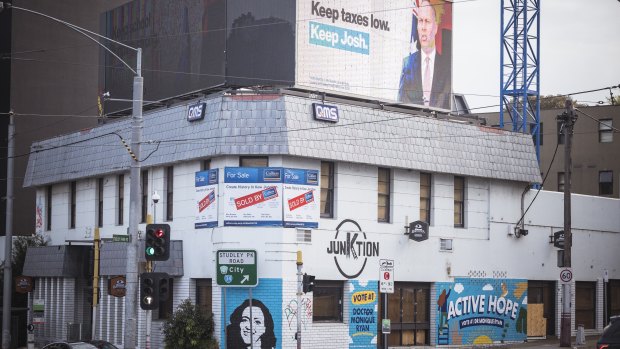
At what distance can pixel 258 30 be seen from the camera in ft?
120

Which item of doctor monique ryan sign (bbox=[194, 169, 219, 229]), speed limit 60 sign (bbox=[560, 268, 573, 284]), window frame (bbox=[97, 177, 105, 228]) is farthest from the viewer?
window frame (bbox=[97, 177, 105, 228])

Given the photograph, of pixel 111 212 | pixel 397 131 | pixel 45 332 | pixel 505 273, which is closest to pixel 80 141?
pixel 111 212

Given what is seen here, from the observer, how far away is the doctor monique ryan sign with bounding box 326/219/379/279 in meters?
35.8

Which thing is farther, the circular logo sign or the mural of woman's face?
the circular logo sign

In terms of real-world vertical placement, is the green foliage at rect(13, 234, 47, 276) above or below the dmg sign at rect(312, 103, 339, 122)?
below

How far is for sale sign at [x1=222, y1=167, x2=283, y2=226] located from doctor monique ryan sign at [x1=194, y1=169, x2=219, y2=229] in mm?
714

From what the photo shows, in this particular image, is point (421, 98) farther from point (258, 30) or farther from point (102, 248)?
point (102, 248)

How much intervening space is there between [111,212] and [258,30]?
10731 mm

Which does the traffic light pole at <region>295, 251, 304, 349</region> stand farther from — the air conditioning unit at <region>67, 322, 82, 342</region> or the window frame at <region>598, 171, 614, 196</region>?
the window frame at <region>598, 171, 614, 196</region>

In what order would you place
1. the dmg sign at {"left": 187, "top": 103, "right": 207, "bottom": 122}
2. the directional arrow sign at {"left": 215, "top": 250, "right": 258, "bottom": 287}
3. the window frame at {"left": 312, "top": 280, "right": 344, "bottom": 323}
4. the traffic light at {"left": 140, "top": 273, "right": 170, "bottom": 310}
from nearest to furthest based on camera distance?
the traffic light at {"left": 140, "top": 273, "right": 170, "bottom": 310}, the directional arrow sign at {"left": 215, "top": 250, "right": 258, "bottom": 287}, the dmg sign at {"left": 187, "top": 103, "right": 207, "bottom": 122}, the window frame at {"left": 312, "top": 280, "right": 344, "bottom": 323}

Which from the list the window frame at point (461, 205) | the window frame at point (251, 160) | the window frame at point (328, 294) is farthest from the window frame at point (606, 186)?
the window frame at point (251, 160)

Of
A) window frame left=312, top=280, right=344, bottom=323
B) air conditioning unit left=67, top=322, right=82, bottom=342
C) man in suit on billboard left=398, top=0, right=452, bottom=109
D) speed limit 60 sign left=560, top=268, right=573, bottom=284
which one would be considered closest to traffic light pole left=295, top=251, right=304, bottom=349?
window frame left=312, top=280, right=344, bottom=323

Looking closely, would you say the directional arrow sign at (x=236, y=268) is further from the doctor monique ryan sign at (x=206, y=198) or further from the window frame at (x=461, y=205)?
the window frame at (x=461, y=205)

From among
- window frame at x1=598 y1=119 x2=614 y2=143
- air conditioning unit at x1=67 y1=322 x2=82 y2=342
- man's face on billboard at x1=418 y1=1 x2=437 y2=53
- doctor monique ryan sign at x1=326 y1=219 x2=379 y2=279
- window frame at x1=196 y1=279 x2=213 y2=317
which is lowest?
air conditioning unit at x1=67 y1=322 x2=82 y2=342
